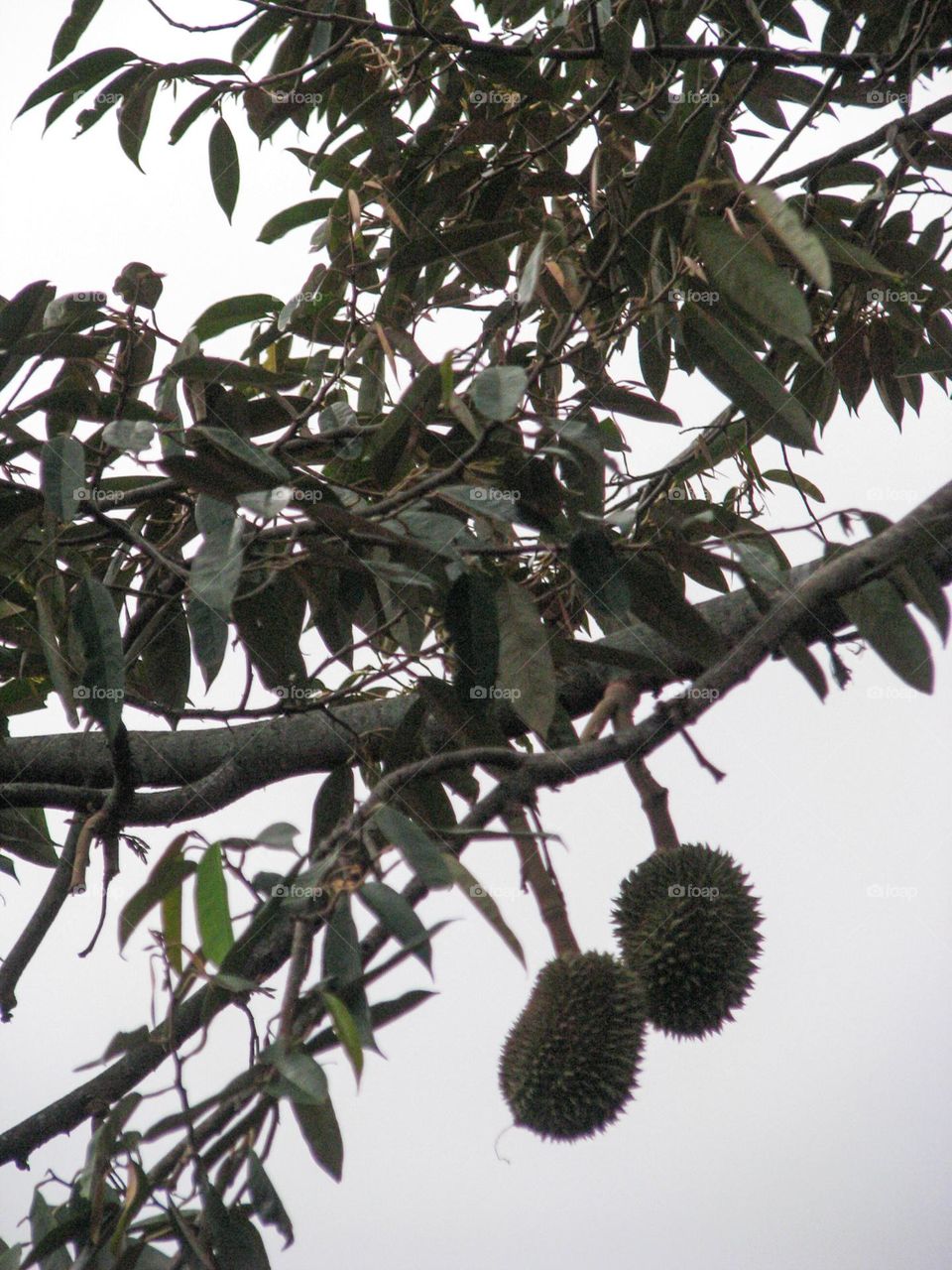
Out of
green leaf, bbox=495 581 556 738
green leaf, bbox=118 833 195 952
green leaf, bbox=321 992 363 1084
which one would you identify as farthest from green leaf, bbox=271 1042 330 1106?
green leaf, bbox=495 581 556 738

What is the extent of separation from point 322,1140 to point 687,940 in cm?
34

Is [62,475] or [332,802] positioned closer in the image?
[62,475]

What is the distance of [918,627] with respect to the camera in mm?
786

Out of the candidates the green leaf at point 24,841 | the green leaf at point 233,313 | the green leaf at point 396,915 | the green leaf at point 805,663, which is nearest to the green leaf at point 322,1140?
the green leaf at point 396,915

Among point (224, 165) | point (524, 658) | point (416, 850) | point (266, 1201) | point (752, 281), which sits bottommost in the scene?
point (266, 1201)

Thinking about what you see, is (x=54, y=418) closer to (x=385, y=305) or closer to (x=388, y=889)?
(x=385, y=305)

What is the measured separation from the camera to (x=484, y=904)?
0.63 metres

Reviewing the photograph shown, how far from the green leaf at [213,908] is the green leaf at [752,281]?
1.57ft

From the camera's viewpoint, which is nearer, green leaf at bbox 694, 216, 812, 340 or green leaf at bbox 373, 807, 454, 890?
green leaf at bbox 373, 807, 454, 890

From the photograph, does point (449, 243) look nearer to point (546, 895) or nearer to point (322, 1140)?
point (546, 895)

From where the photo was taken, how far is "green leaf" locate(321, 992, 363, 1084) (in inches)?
22.2

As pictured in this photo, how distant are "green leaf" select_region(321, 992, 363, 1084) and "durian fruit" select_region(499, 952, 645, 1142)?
287mm

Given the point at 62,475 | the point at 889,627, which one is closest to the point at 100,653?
the point at 62,475

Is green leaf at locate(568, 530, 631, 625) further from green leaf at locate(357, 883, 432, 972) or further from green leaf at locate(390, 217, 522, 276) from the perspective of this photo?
green leaf at locate(390, 217, 522, 276)
